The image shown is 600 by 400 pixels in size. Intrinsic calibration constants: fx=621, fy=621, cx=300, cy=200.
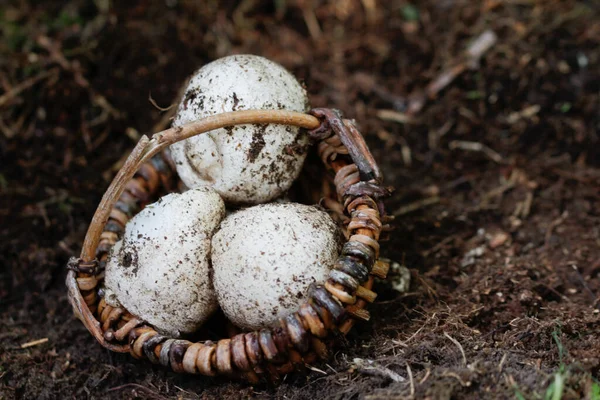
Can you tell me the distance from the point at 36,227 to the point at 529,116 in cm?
216

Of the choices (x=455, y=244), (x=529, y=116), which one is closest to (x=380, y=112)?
(x=529, y=116)

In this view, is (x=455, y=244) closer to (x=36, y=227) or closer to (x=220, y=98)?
(x=220, y=98)

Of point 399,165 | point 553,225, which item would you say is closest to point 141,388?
point 399,165

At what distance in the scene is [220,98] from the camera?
1.88 m

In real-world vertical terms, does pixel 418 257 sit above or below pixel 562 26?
below

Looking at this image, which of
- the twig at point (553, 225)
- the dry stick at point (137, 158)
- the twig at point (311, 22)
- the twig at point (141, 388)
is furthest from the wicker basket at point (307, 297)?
the twig at point (311, 22)

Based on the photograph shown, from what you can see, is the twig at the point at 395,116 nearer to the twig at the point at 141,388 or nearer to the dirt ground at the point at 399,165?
the dirt ground at the point at 399,165

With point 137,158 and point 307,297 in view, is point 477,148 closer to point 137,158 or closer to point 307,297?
point 307,297

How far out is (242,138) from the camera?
186cm

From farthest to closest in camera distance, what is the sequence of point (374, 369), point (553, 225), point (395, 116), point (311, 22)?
point (311, 22) → point (395, 116) → point (553, 225) → point (374, 369)

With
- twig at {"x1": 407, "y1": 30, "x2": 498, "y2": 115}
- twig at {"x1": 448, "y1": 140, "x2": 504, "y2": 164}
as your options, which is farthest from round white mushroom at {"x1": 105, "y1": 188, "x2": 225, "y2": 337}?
twig at {"x1": 407, "y1": 30, "x2": 498, "y2": 115}

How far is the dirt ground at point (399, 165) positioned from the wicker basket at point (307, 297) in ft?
0.46

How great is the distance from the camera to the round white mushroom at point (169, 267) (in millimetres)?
1766

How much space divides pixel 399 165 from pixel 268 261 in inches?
50.1
